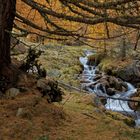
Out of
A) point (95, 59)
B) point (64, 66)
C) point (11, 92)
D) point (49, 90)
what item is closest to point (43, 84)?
point (49, 90)

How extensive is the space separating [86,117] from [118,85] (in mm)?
9591

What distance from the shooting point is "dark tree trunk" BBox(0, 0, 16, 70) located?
6.36 m

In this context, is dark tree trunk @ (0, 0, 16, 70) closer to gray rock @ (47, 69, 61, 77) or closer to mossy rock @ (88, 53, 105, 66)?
gray rock @ (47, 69, 61, 77)

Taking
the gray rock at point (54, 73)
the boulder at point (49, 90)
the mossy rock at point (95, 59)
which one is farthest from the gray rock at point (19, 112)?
the mossy rock at point (95, 59)

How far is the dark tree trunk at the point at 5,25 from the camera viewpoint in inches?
250

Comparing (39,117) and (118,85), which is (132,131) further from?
(118,85)

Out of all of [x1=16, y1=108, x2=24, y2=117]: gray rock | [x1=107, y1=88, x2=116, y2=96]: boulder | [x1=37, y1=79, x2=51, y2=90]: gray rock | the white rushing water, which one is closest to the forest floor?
[x1=16, y1=108, x2=24, y2=117]: gray rock

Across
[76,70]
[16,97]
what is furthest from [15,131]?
[76,70]

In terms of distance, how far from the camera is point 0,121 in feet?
19.6

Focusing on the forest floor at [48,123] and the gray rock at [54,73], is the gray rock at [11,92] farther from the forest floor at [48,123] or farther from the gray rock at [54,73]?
the gray rock at [54,73]

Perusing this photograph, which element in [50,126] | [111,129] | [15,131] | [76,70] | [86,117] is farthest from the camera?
[76,70]

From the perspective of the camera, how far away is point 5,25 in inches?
254

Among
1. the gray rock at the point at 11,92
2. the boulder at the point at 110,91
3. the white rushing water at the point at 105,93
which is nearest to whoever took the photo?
the gray rock at the point at 11,92

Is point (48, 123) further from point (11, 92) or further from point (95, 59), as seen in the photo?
point (95, 59)
